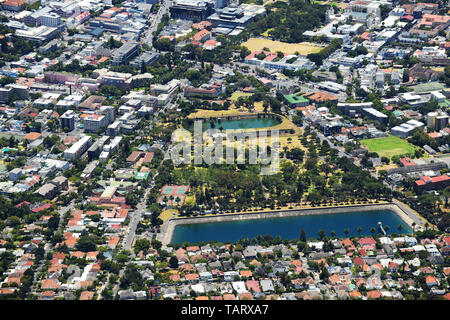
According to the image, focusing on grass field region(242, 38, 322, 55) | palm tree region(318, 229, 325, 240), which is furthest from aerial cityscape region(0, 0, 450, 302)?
grass field region(242, 38, 322, 55)

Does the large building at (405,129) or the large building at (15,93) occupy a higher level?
the large building at (15,93)

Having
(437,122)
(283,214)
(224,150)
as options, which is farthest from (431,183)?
(224,150)

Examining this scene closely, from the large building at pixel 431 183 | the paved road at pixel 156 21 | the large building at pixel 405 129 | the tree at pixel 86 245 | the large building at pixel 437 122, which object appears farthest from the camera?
the paved road at pixel 156 21

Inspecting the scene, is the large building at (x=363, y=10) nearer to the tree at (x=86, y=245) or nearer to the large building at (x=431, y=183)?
the large building at (x=431, y=183)

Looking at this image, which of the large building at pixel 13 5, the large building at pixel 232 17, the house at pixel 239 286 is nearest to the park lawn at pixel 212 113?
the large building at pixel 232 17

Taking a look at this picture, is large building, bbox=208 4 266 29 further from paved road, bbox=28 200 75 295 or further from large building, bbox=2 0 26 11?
paved road, bbox=28 200 75 295

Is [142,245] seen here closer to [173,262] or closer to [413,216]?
[173,262]

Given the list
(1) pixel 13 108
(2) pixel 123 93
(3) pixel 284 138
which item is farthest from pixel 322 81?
(1) pixel 13 108
